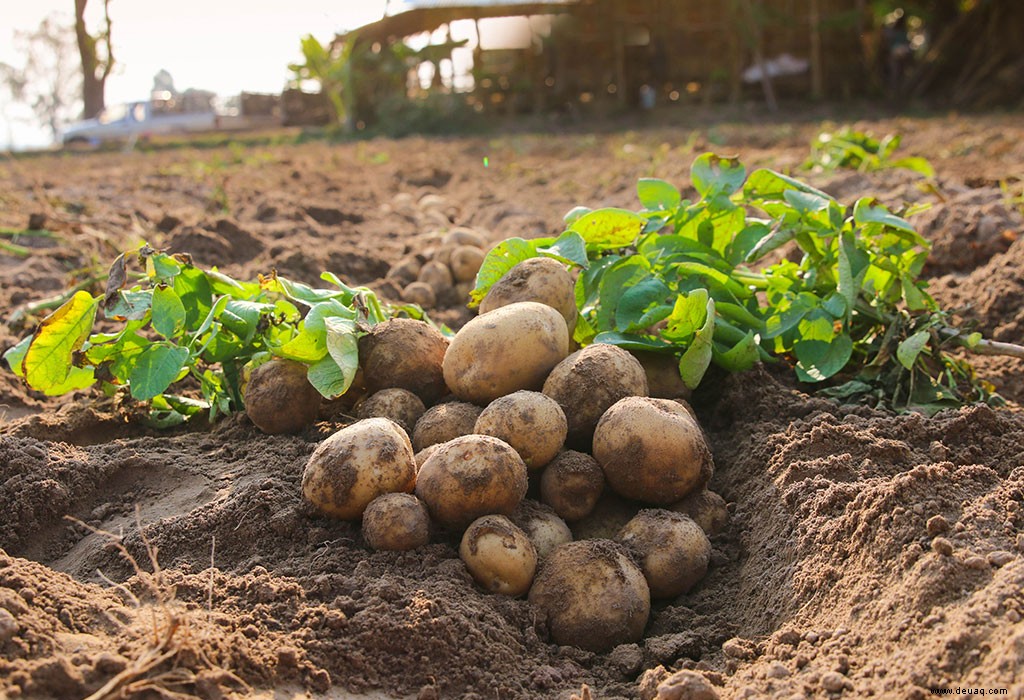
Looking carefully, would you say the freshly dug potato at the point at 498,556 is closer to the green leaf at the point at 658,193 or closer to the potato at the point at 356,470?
the potato at the point at 356,470

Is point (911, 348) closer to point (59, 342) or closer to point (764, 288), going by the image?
point (764, 288)

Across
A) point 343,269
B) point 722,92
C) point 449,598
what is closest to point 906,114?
point 722,92

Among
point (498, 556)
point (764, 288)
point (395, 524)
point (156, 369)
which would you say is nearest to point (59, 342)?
point (156, 369)

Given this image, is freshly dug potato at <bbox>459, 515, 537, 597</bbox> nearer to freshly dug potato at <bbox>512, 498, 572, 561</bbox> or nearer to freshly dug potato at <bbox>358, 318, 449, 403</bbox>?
freshly dug potato at <bbox>512, 498, 572, 561</bbox>

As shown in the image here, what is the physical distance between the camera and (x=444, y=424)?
2584 millimetres

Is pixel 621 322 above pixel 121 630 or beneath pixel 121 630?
above

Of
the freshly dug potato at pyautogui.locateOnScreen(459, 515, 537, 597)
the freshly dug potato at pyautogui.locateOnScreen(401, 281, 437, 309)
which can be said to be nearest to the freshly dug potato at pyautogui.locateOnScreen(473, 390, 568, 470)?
the freshly dug potato at pyautogui.locateOnScreen(459, 515, 537, 597)

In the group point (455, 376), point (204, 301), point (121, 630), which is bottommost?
point (121, 630)

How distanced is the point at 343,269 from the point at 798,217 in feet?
8.00

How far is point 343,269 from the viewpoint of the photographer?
4941 mm

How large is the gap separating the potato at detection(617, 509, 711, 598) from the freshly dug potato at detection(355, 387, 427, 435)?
692 mm

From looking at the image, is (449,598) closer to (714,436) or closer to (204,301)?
(714,436)

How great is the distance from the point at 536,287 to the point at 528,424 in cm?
57

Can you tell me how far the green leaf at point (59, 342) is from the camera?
2854 mm
